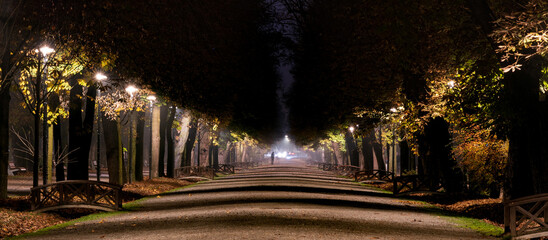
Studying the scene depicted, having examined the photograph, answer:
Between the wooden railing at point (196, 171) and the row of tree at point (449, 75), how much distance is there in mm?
16166

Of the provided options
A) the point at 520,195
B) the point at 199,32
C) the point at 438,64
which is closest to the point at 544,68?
the point at 520,195

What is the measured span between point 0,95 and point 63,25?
4391 millimetres

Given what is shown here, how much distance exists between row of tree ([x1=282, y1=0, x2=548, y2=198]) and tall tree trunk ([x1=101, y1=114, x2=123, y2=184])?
10.4 meters

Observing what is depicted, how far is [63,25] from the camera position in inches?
743

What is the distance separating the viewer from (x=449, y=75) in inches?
945

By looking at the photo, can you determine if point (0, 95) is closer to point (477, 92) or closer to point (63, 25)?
point (63, 25)

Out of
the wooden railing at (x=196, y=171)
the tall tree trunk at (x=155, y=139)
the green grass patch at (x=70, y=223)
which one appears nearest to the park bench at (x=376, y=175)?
the wooden railing at (x=196, y=171)

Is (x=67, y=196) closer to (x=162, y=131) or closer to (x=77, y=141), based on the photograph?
(x=77, y=141)

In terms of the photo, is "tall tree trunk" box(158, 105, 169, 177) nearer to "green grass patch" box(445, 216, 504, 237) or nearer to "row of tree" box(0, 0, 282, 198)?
"row of tree" box(0, 0, 282, 198)

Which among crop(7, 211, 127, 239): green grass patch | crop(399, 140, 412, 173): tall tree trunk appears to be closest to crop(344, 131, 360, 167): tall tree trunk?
crop(399, 140, 412, 173): tall tree trunk

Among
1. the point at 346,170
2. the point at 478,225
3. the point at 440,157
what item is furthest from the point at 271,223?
the point at 346,170

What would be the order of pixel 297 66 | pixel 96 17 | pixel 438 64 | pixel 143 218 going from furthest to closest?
pixel 297 66
pixel 438 64
pixel 143 218
pixel 96 17

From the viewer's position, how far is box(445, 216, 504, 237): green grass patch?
16.4m

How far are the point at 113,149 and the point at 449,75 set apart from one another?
16.9 meters
